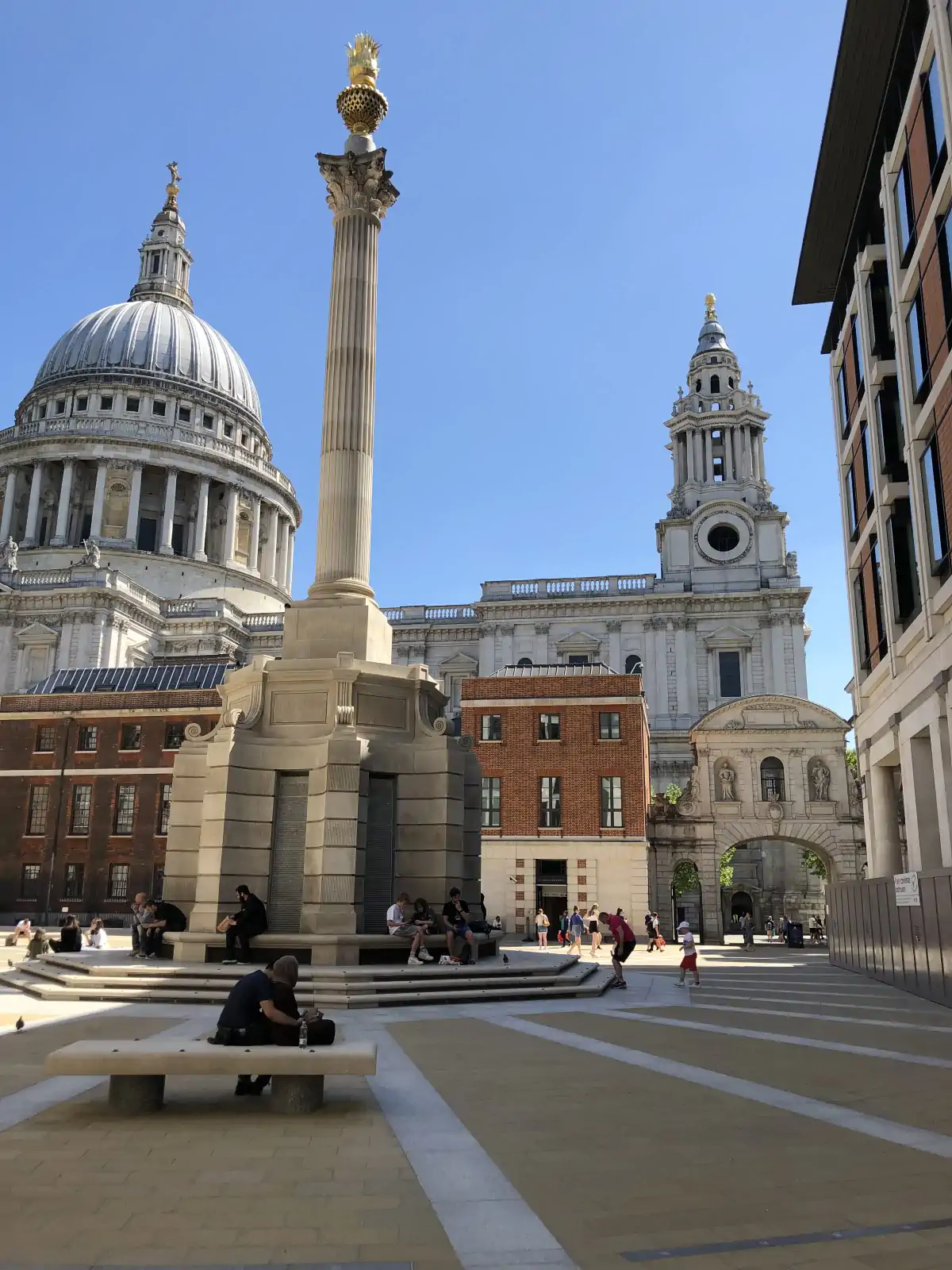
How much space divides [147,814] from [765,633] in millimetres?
50828

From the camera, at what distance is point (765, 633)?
82.9 meters

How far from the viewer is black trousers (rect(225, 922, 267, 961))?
1914 centimetres

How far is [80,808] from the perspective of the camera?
5266 centimetres

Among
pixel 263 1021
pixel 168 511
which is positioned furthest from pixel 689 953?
pixel 168 511

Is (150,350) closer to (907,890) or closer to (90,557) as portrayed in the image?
(90,557)

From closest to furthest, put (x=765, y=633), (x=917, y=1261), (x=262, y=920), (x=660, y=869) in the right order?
1. (x=917, y=1261)
2. (x=262, y=920)
3. (x=660, y=869)
4. (x=765, y=633)

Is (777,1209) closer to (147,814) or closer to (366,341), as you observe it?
(366,341)

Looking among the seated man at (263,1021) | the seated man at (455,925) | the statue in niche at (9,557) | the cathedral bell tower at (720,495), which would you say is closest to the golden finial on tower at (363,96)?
the seated man at (455,925)

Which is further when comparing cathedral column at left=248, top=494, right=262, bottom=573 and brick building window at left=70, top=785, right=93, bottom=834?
cathedral column at left=248, top=494, right=262, bottom=573

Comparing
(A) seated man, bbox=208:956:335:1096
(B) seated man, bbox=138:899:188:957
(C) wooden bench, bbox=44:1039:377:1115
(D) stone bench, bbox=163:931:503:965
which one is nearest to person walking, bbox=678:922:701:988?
(D) stone bench, bbox=163:931:503:965

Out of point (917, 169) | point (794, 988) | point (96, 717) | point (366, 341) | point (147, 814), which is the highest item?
point (917, 169)

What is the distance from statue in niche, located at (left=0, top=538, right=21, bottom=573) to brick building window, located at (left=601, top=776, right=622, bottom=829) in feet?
208

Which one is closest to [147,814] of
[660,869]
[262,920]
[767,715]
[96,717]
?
[96,717]

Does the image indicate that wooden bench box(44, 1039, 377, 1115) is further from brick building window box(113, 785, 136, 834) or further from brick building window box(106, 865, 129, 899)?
brick building window box(113, 785, 136, 834)
